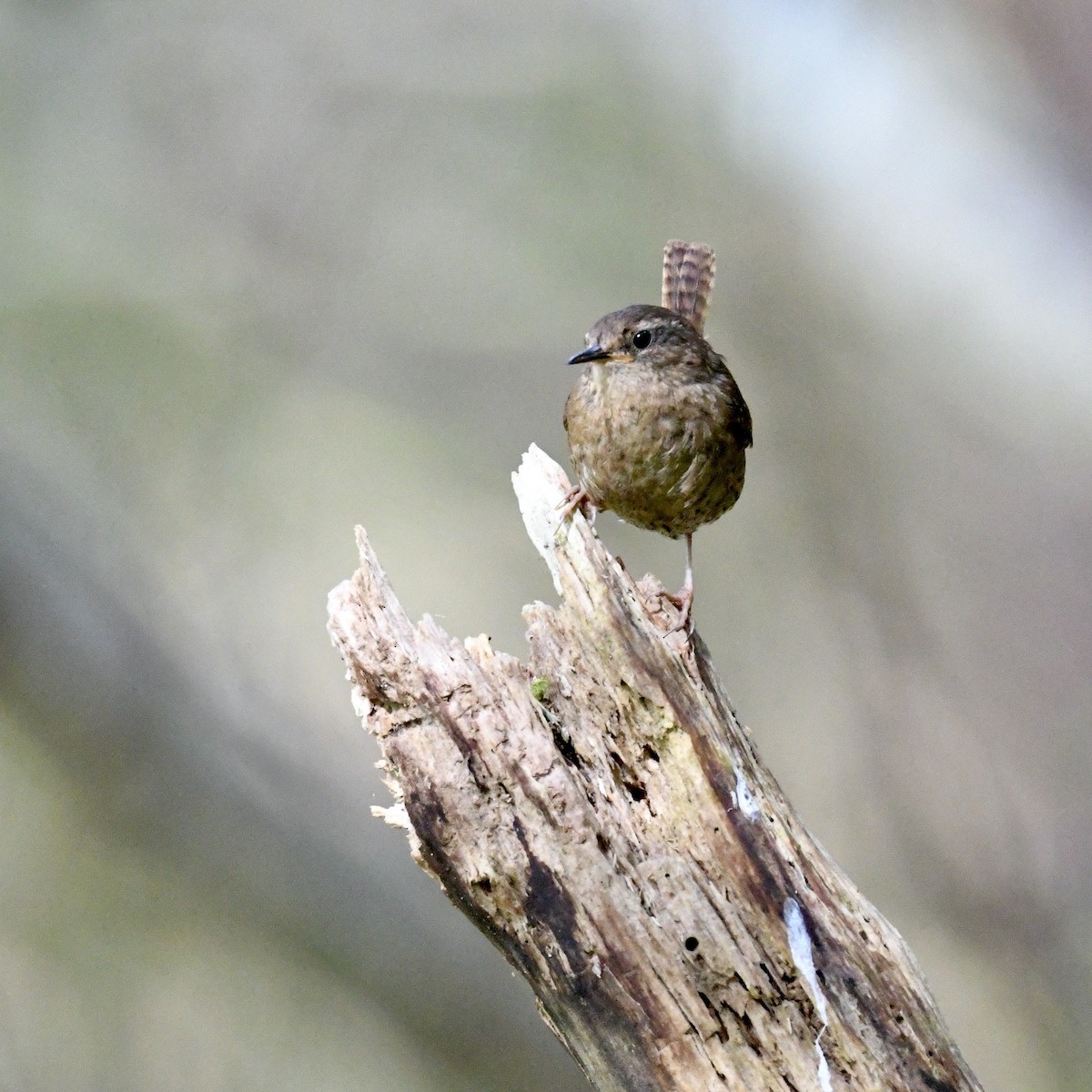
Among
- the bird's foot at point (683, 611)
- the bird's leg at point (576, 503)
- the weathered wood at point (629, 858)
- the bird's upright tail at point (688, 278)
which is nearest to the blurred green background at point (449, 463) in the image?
the bird's upright tail at point (688, 278)

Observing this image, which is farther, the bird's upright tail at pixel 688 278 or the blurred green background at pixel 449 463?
the blurred green background at pixel 449 463

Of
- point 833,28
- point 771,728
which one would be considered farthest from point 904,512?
point 833,28

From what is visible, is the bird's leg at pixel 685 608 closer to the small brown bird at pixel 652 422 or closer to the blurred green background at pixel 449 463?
the small brown bird at pixel 652 422

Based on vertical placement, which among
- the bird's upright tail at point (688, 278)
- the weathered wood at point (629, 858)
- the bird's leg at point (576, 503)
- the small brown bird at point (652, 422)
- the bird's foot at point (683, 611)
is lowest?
the weathered wood at point (629, 858)

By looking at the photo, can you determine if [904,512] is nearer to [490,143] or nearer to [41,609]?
[490,143]

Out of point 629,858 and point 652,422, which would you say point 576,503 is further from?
point 629,858

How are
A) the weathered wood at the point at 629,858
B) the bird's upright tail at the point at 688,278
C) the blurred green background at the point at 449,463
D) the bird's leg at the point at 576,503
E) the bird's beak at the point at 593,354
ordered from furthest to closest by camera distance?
the blurred green background at the point at 449,463 < the bird's upright tail at the point at 688,278 < the bird's beak at the point at 593,354 < the bird's leg at the point at 576,503 < the weathered wood at the point at 629,858
